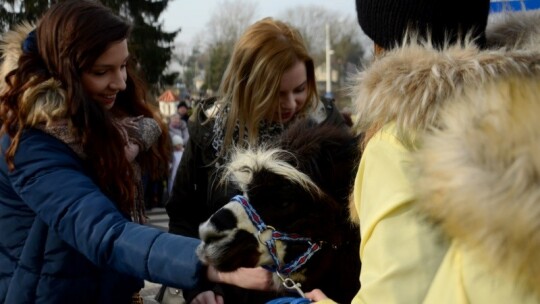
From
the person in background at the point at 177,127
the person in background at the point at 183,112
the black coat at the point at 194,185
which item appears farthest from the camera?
the person in background at the point at 183,112

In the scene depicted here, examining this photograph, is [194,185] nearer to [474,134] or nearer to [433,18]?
[433,18]

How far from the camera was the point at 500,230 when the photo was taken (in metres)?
0.95

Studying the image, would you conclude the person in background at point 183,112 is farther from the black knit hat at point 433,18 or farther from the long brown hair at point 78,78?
the black knit hat at point 433,18

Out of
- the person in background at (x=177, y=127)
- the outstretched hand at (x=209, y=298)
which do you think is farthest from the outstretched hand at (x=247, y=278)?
the person in background at (x=177, y=127)

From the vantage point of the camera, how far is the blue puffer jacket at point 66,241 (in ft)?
5.10

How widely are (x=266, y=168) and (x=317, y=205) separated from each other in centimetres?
19

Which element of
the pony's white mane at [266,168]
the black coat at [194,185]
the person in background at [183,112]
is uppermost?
the pony's white mane at [266,168]

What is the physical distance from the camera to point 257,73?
2.41m

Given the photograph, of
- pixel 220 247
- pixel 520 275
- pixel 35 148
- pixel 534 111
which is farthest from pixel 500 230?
pixel 35 148

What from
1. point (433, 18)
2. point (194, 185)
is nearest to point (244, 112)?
point (194, 185)

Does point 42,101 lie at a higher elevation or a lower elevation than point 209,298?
higher

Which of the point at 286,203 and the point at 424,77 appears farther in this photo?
the point at 286,203

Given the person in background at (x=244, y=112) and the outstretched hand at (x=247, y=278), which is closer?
the outstretched hand at (x=247, y=278)

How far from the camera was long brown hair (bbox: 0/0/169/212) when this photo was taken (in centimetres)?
180
